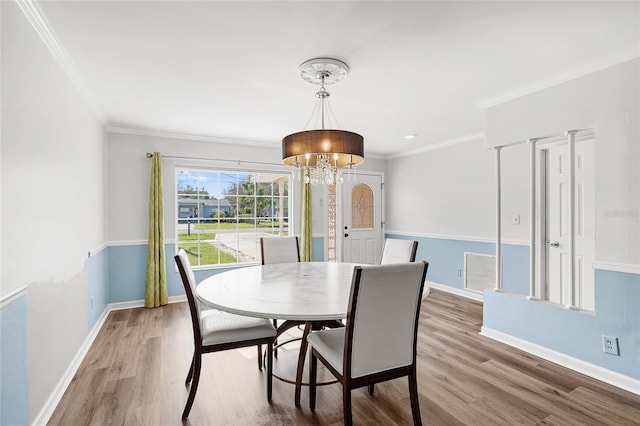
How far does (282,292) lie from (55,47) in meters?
2.14

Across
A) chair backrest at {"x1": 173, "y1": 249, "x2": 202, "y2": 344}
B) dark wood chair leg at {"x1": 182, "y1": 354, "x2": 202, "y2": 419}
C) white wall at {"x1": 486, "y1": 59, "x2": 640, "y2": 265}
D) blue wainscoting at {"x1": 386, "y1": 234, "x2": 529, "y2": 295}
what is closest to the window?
blue wainscoting at {"x1": 386, "y1": 234, "x2": 529, "y2": 295}

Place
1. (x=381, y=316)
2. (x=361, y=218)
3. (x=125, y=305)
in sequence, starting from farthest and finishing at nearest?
1. (x=361, y=218)
2. (x=125, y=305)
3. (x=381, y=316)

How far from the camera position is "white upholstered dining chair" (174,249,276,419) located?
189 centimetres

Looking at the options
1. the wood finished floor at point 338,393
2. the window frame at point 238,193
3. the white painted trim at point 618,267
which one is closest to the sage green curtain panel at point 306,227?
the window frame at point 238,193

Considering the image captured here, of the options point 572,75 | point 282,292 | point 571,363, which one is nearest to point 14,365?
point 282,292

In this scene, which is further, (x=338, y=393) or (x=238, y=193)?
(x=238, y=193)

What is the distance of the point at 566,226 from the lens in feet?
10.8

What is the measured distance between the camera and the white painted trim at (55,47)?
1688 millimetres

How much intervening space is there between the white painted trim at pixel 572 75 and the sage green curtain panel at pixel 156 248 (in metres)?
3.86

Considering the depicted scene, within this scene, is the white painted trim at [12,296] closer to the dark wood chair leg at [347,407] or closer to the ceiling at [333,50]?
the ceiling at [333,50]

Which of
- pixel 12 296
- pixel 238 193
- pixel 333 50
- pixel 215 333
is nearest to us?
pixel 12 296

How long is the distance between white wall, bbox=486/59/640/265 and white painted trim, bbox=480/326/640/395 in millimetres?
813

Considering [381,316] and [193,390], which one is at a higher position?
[381,316]

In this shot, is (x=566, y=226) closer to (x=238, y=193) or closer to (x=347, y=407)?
(x=347, y=407)
